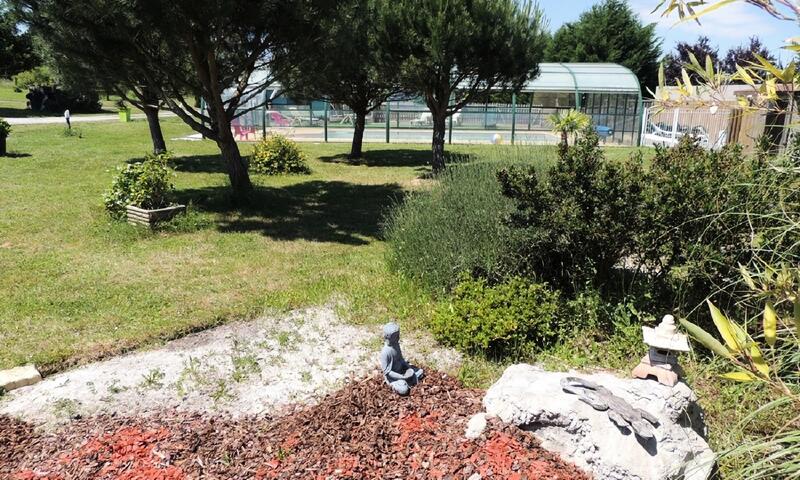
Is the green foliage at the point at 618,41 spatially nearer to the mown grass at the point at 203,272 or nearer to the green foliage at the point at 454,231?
the mown grass at the point at 203,272

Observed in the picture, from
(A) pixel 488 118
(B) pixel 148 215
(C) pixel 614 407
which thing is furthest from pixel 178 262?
(A) pixel 488 118

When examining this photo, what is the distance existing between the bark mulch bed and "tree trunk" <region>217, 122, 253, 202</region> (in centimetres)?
687

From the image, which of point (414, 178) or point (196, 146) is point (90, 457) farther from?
point (196, 146)

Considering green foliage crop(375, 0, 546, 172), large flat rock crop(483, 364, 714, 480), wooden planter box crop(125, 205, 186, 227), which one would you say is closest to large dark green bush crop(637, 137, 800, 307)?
large flat rock crop(483, 364, 714, 480)

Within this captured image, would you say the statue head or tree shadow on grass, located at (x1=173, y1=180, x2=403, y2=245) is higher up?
the statue head

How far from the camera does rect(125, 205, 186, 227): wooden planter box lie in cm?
772

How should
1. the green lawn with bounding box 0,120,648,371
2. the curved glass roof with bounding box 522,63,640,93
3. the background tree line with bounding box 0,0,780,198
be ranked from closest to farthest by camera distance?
the green lawn with bounding box 0,120,648,371
the background tree line with bounding box 0,0,780,198
the curved glass roof with bounding box 522,63,640,93

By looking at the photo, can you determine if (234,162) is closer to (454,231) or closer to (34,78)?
(454,231)

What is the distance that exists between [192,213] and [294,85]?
2974 mm

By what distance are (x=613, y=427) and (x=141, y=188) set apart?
7346 mm

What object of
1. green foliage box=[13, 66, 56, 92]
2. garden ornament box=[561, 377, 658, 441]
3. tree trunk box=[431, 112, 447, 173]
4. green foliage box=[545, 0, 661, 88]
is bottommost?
garden ornament box=[561, 377, 658, 441]

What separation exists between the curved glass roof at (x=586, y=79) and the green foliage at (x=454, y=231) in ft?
57.7

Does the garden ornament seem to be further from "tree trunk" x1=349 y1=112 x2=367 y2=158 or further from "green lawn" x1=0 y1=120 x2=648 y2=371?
"tree trunk" x1=349 y1=112 x2=367 y2=158

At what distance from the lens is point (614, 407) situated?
8.36 feet
